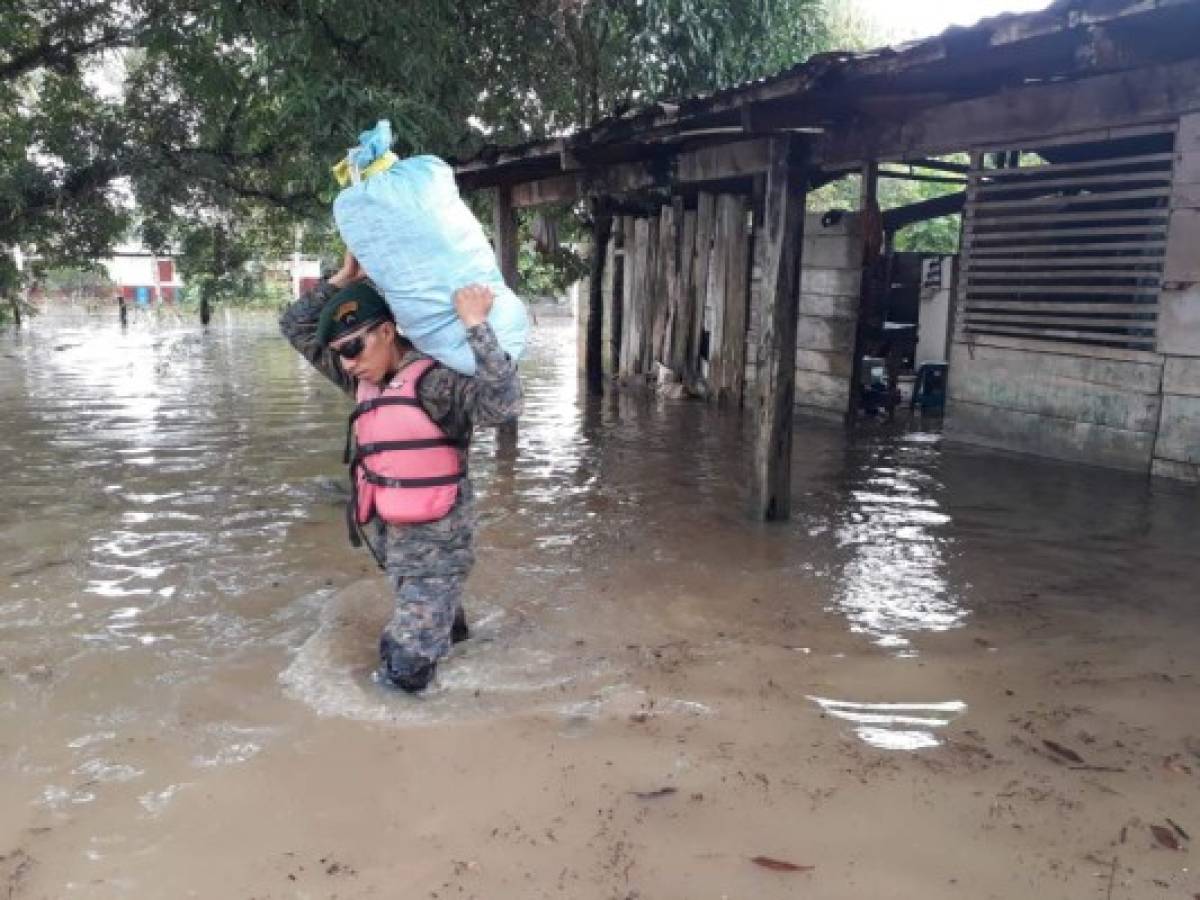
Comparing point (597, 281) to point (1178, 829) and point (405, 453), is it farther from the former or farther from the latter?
point (1178, 829)

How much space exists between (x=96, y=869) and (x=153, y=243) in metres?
16.7

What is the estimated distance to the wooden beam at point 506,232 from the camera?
382 inches

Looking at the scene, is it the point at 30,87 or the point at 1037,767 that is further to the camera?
the point at 30,87

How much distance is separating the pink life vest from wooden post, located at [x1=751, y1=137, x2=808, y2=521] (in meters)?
3.11

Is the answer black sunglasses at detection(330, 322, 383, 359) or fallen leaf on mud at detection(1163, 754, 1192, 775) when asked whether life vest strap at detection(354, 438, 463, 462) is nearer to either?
black sunglasses at detection(330, 322, 383, 359)

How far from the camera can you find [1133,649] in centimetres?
435

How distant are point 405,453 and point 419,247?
767 mm

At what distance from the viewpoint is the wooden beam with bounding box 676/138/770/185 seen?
6473 millimetres

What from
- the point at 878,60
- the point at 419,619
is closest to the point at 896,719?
the point at 419,619

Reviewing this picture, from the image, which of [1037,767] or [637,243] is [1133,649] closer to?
[1037,767]

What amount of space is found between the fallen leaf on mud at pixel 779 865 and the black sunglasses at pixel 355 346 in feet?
7.28

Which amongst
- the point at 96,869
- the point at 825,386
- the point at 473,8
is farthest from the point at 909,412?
the point at 96,869

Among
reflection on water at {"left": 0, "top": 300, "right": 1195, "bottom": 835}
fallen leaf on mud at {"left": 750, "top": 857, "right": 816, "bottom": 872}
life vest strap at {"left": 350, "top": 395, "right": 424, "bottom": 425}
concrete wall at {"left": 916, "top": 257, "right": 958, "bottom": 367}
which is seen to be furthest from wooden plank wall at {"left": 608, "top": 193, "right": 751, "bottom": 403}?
fallen leaf on mud at {"left": 750, "top": 857, "right": 816, "bottom": 872}

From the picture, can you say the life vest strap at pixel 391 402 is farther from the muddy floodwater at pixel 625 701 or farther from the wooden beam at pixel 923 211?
the wooden beam at pixel 923 211
